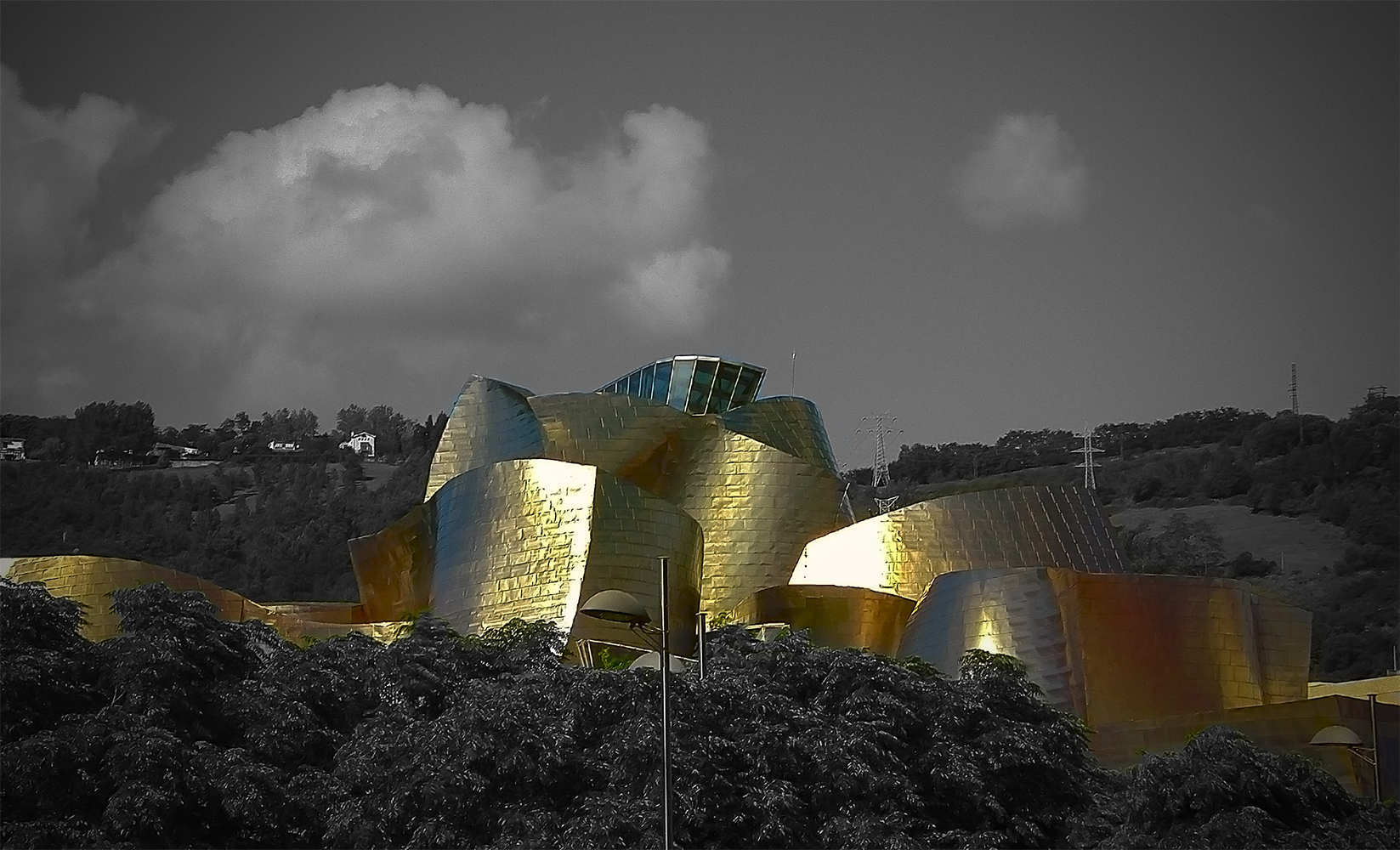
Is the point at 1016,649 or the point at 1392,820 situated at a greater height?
the point at 1016,649

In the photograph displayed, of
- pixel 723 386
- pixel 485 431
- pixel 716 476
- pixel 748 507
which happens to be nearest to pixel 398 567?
pixel 485 431

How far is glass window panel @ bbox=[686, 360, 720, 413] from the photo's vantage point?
3372 cm

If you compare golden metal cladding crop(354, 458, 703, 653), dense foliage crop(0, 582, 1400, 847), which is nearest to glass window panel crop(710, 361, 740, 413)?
golden metal cladding crop(354, 458, 703, 653)

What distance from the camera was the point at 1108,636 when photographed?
81.6 feet

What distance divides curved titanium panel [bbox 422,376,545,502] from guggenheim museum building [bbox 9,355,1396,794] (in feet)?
0.12

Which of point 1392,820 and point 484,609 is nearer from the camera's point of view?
point 1392,820

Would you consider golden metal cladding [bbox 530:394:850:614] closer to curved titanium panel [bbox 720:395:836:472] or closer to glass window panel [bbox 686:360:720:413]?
curved titanium panel [bbox 720:395:836:472]

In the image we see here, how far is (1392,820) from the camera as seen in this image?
20156mm

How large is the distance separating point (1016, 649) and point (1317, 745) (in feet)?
14.5

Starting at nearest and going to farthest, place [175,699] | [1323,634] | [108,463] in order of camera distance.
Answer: [175,699], [1323,634], [108,463]

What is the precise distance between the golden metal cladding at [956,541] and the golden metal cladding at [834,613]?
0.59 meters

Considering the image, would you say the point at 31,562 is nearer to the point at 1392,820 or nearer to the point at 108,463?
the point at 1392,820

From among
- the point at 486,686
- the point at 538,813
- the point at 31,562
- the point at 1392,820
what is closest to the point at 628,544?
the point at 486,686

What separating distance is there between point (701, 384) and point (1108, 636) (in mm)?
11563
